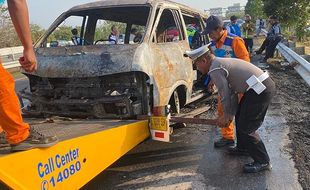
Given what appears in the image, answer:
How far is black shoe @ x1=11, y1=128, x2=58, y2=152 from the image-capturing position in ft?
9.64

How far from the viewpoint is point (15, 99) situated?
3.00m

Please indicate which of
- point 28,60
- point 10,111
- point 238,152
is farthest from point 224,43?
point 10,111

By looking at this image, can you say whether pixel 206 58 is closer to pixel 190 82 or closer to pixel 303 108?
pixel 190 82

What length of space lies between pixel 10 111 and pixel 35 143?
295 millimetres

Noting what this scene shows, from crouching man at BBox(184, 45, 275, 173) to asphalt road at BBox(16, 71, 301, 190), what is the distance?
229 millimetres

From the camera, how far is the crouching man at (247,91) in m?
4.41

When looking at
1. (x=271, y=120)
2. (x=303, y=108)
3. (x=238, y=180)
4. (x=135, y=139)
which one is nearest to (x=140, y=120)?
(x=135, y=139)

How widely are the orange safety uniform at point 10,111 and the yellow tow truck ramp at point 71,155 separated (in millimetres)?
138

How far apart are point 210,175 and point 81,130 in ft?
4.85

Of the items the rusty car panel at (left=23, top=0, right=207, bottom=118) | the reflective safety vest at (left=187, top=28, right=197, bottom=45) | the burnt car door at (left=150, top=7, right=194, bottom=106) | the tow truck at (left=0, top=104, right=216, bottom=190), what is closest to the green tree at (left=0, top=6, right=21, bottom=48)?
the reflective safety vest at (left=187, top=28, right=197, bottom=45)

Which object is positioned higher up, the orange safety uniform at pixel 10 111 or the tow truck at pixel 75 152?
the orange safety uniform at pixel 10 111

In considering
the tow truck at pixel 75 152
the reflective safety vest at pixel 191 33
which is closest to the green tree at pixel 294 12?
the reflective safety vest at pixel 191 33

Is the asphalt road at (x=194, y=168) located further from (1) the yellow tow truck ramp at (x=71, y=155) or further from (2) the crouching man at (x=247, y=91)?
(1) the yellow tow truck ramp at (x=71, y=155)

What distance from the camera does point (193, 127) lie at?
6.41m
